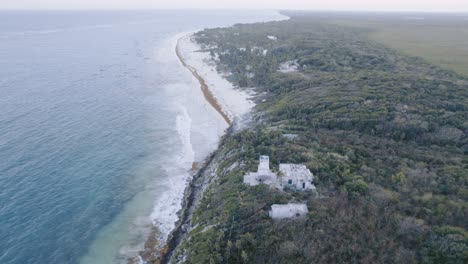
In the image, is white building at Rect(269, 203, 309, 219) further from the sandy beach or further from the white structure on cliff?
the sandy beach

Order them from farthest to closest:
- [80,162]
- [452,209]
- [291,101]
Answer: [291,101] → [80,162] → [452,209]

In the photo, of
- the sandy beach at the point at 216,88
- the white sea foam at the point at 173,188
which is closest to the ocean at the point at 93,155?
the white sea foam at the point at 173,188

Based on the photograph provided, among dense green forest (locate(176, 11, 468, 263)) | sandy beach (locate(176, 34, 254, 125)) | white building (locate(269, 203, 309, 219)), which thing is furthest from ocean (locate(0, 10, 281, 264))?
white building (locate(269, 203, 309, 219))

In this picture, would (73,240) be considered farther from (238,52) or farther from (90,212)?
(238,52)

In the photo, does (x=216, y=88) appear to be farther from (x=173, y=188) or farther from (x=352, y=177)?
(x=352, y=177)

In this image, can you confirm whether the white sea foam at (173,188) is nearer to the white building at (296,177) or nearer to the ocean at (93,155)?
the ocean at (93,155)

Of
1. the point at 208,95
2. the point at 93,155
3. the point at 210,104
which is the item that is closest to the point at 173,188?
the point at 93,155

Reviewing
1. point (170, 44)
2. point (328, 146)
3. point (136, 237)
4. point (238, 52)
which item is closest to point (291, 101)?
point (328, 146)
